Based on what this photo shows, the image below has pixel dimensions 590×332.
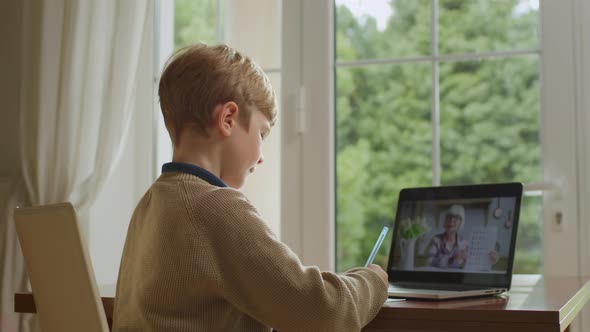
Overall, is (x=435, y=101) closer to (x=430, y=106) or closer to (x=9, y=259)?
(x=430, y=106)

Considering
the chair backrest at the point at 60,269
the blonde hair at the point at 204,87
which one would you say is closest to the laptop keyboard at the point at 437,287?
the blonde hair at the point at 204,87

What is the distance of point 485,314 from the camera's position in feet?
3.81

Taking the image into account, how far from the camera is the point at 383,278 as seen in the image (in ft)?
4.21

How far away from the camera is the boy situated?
3.80ft

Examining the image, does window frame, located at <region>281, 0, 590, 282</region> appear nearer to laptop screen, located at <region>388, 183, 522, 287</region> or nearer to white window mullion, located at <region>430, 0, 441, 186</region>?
white window mullion, located at <region>430, 0, 441, 186</region>

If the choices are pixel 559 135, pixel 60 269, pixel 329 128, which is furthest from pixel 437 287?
pixel 329 128

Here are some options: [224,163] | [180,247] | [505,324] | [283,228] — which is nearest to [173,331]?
[180,247]

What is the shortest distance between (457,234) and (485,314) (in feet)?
1.26

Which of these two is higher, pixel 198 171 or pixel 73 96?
pixel 73 96

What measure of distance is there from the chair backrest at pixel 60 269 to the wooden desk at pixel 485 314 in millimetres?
426

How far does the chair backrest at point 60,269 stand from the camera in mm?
1249

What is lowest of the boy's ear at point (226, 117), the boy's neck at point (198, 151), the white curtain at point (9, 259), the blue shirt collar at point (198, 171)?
the white curtain at point (9, 259)

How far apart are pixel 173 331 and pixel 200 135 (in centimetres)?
33

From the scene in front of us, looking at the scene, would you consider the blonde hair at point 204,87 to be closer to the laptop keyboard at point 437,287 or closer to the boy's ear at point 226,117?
the boy's ear at point 226,117
